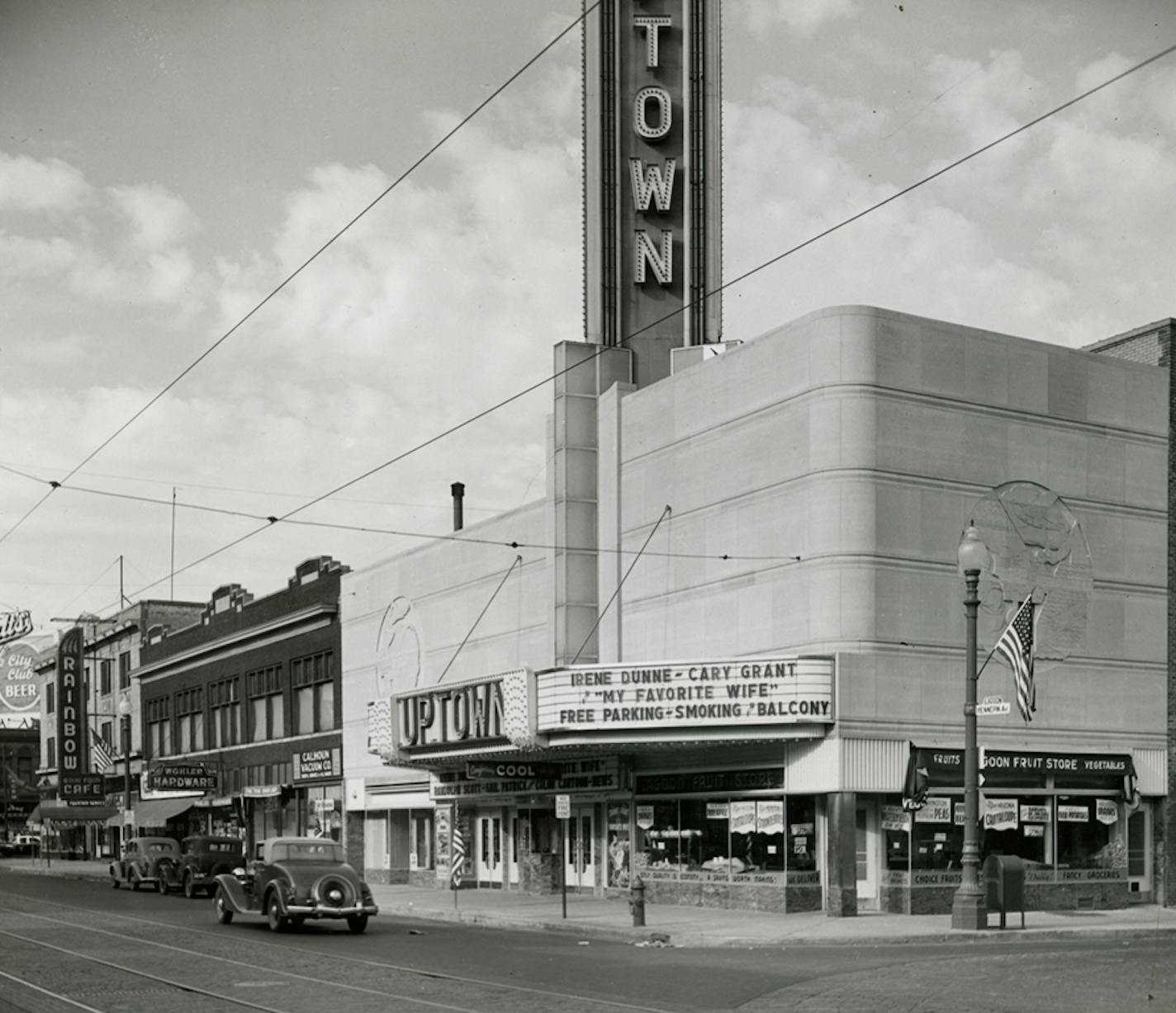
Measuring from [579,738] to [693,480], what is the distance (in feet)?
19.7

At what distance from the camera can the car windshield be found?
29.4m

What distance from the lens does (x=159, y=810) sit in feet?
221

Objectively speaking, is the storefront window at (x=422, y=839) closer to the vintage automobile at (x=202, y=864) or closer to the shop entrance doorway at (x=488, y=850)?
the shop entrance doorway at (x=488, y=850)

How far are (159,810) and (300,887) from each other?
41.7m

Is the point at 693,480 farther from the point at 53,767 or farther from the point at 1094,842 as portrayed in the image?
the point at 53,767

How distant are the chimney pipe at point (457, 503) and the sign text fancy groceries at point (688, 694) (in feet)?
51.3

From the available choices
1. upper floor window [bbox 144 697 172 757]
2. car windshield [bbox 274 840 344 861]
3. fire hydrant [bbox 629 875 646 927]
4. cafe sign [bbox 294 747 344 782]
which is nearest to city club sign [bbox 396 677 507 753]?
car windshield [bbox 274 840 344 861]

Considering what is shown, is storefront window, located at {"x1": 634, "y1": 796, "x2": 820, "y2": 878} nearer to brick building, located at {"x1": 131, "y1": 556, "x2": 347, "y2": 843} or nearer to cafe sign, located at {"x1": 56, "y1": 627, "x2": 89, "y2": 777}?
brick building, located at {"x1": 131, "y1": 556, "x2": 347, "y2": 843}

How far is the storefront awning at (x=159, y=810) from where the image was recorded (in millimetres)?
65312

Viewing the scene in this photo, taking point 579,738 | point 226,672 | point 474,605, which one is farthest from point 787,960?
point 226,672

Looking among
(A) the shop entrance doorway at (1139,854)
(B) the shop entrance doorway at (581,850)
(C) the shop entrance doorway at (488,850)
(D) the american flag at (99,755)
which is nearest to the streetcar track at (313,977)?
(B) the shop entrance doorway at (581,850)

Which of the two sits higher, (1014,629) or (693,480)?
(693,480)

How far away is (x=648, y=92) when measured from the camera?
39906 millimetres

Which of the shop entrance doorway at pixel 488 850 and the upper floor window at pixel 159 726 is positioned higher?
the upper floor window at pixel 159 726
